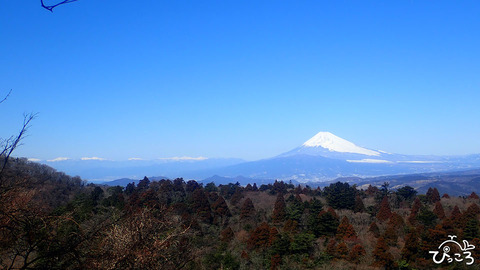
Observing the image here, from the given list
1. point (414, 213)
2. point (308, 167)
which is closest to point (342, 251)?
point (414, 213)

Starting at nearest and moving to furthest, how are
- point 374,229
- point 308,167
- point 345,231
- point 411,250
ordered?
point 411,250 < point 345,231 < point 374,229 < point 308,167

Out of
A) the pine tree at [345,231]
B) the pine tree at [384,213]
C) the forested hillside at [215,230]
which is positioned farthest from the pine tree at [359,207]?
the pine tree at [345,231]

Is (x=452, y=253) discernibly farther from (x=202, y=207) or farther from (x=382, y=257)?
(x=202, y=207)

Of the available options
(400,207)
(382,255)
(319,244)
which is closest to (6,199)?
(382,255)

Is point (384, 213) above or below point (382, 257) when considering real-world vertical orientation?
above

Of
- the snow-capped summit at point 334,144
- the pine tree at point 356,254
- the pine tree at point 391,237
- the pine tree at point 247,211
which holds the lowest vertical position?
the pine tree at point 356,254

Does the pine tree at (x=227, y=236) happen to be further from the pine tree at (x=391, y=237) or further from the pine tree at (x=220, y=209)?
the pine tree at (x=391, y=237)

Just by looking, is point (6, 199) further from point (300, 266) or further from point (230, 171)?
point (230, 171)
